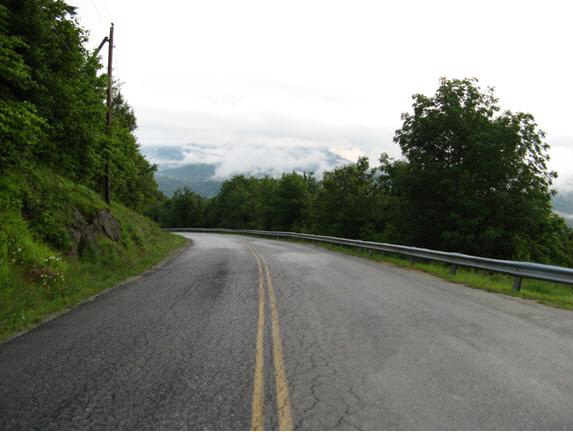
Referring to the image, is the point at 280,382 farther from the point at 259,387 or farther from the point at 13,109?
the point at 13,109

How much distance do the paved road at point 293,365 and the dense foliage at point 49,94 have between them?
226 inches

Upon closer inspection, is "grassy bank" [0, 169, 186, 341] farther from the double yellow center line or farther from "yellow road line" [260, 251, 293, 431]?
"yellow road line" [260, 251, 293, 431]

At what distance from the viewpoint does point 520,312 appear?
24.4ft

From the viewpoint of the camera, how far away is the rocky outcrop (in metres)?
12.1

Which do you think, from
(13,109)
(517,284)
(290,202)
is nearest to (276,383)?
(517,284)

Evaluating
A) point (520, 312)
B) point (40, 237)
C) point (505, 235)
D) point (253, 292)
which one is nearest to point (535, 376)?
point (520, 312)

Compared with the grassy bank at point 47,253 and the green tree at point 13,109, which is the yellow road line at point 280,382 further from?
the green tree at point 13,109

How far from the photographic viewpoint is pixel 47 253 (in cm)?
1001

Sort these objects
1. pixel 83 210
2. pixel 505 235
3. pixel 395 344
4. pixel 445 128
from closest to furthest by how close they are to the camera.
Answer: pixel 395 344, pixel 83 210, pixel 505 235, pixel 445 128

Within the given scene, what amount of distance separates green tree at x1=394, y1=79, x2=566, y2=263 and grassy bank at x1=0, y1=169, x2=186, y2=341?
50.3 feet

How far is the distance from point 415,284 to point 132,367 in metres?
8.10

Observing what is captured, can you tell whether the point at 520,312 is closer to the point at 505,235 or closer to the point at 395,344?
the point at 395,344

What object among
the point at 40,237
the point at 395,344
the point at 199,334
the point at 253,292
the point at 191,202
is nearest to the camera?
the point at 395,344

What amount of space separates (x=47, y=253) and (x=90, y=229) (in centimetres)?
351
